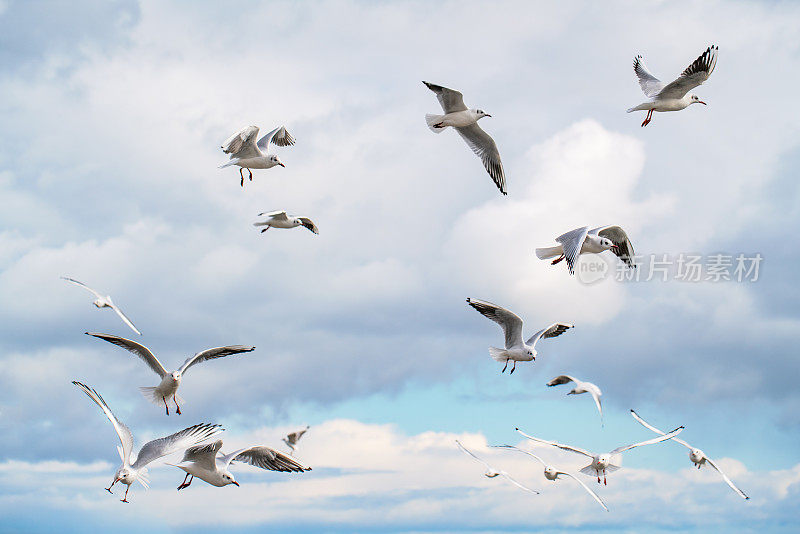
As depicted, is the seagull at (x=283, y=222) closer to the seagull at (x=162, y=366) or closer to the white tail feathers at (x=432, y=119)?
the white tail feathers at (x=432, y=119)

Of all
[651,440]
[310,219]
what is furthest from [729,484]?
[310,219]

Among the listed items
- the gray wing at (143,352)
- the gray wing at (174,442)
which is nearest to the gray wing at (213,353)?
the gray wing at (143,352)

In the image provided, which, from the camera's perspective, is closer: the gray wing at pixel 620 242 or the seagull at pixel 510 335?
the seagull at pixel 510 335

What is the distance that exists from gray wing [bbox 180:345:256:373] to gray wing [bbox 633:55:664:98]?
33.4 feet

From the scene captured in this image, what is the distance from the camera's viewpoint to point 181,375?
615 inches

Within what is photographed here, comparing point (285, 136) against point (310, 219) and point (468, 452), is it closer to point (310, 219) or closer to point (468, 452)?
point (310, 219)

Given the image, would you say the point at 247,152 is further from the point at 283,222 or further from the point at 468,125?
the point at 468,125

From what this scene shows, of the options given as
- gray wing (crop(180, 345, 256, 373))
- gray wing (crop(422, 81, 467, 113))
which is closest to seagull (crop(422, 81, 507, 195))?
gray wing (crop(422, 81, 467, 113))

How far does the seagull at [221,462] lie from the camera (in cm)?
1430

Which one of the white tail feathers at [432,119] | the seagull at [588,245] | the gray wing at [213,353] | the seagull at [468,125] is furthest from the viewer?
the white tail feathers at [432,119]

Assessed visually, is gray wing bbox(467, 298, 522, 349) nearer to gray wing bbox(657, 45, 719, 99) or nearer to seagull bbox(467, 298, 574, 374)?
seagull bbox(467, 298, 574, 374)

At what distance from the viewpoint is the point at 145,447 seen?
14258mm

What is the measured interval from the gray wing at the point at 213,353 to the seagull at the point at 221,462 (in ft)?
5.40

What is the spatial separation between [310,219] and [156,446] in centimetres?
867
